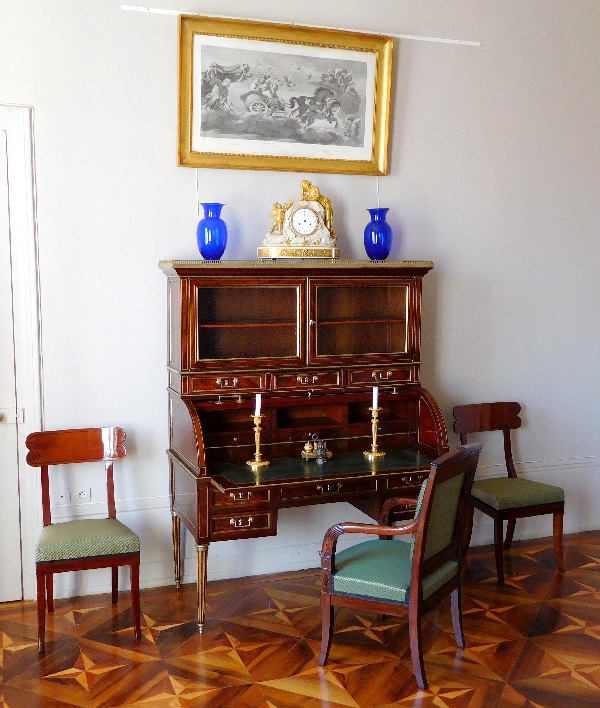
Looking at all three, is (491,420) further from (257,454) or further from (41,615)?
(41,615)

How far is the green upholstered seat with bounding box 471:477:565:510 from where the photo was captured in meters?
4.53

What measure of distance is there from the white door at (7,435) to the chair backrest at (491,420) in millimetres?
2485

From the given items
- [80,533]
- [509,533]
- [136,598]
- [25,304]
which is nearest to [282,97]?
[25,304]

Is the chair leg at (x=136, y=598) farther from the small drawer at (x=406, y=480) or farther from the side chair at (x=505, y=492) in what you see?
the side chair at (x=505, y=492)

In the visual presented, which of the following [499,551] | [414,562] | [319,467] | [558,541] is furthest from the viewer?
[558,541]

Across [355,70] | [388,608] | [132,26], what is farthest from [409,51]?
[388,608]

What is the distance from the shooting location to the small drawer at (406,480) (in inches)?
159

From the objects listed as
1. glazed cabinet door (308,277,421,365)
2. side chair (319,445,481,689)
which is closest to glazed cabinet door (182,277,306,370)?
glazed cabinet door (308,277,421,365)

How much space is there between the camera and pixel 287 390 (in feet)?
13.8

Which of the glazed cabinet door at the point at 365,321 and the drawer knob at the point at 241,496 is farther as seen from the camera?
the glazed cabinet door at the point at 365,321

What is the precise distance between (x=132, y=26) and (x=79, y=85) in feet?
1.34

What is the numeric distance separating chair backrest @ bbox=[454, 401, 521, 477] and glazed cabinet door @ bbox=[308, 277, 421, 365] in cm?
65

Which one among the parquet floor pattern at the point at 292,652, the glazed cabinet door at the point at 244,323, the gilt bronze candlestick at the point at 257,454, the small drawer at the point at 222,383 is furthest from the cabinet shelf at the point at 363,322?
the parquet floor pattern at the point at 292,652

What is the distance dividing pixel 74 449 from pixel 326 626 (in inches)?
61.1
